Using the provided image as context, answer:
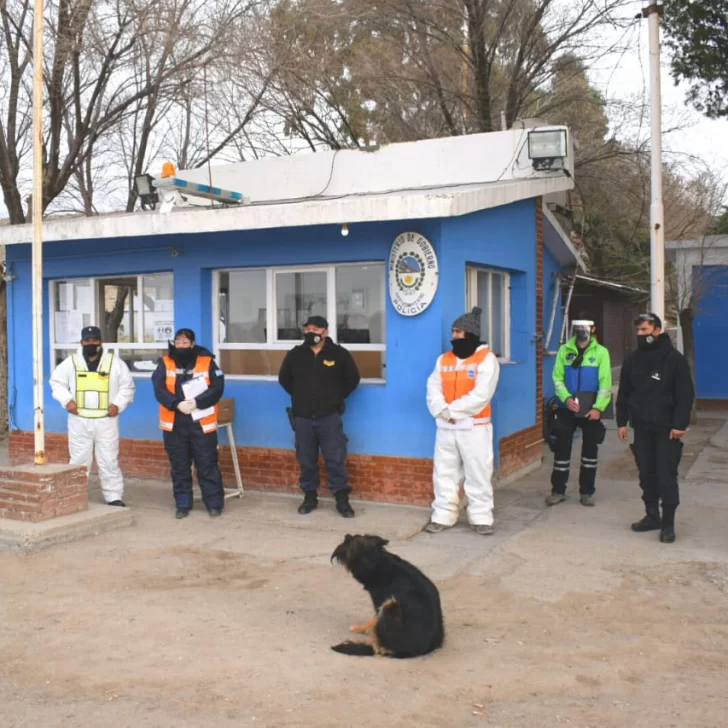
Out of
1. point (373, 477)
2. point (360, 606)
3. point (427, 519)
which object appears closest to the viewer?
point (360, 606)

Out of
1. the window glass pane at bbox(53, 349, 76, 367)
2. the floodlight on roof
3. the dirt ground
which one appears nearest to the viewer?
the dirt ground

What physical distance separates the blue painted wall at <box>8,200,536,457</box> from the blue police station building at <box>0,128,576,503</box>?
2 centimetres

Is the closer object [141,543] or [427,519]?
[141,543]

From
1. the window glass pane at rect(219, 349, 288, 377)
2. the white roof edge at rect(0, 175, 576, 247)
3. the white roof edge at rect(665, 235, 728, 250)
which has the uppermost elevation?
the white roof edge at rect(665, 235, 728, 250)

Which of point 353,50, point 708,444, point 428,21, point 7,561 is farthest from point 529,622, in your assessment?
point 353,50

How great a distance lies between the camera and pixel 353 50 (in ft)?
58.7

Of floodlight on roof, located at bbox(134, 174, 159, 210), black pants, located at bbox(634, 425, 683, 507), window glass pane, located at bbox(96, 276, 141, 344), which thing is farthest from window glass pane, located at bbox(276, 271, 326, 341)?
black pants, located at bbox(634, 425, 683, 507)

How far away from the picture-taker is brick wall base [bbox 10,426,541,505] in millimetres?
8281

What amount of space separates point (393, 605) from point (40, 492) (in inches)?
153

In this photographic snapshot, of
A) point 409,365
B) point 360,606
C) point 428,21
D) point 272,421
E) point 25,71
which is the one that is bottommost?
point 360,606

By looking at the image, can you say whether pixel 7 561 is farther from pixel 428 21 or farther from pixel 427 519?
pixel 428 21

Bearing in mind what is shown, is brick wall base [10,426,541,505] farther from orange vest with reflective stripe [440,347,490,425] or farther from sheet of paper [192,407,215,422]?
sheet of paper [192,407,215,422]

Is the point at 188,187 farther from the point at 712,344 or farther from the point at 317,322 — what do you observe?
the point at 712,344

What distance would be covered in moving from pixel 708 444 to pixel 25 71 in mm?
11409
